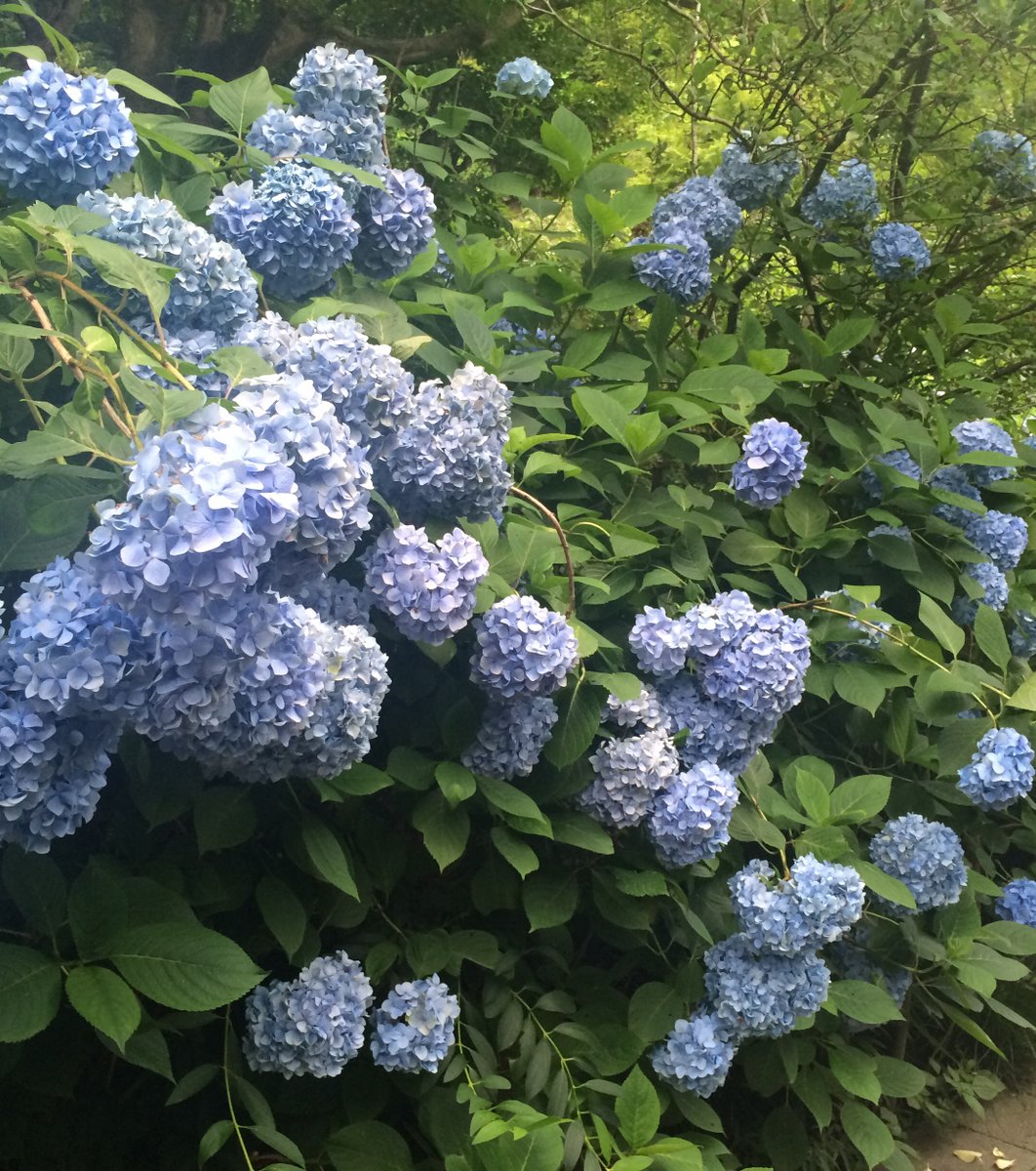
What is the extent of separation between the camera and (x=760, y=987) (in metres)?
1.87

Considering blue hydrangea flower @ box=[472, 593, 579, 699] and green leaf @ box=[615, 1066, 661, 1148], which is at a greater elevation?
blue hydrangea flower @ box=[472, 593, 579, 699]

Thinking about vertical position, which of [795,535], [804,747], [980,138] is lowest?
[804,747]

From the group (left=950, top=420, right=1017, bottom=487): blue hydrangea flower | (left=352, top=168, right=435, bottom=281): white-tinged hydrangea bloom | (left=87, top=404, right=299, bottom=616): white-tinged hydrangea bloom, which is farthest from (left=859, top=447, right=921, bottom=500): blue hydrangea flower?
(left=87, top=404, right=299, bottom=616): white-tinged hydrangea bloom

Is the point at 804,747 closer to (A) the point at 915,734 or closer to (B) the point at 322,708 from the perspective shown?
(A) the point at 915,734

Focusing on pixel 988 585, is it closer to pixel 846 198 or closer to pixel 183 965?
pixel 846 198

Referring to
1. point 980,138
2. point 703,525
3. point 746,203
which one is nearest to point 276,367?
point 703,525

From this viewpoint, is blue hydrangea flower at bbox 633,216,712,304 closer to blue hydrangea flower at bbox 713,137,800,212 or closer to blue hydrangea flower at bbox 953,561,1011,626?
blue hydrangea flower at bbox 713,137,800,212

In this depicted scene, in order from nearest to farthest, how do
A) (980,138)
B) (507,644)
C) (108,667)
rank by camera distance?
(108,667), (507,644), (980,138)

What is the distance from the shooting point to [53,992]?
124 centimetres

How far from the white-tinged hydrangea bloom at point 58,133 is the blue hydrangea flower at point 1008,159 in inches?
101

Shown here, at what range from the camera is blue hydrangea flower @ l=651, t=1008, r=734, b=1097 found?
1.89 m

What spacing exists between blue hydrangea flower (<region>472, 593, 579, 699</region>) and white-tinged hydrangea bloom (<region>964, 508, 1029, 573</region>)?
1.58m

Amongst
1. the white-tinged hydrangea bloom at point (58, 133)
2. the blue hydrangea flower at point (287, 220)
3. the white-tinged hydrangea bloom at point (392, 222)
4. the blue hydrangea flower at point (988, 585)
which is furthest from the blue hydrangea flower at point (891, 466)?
the white-tinged hydrangea bloom at point (58, 133)

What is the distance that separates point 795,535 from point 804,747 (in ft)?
1.69
